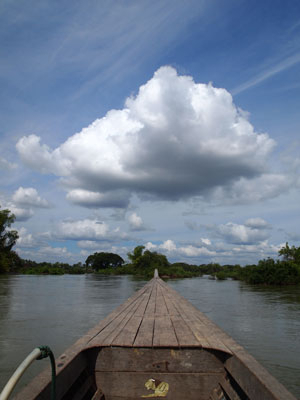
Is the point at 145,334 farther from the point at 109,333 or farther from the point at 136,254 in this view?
the point at 136,254

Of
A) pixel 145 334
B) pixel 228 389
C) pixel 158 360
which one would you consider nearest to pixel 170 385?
pixel 158 360

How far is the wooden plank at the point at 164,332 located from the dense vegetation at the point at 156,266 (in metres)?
22.7

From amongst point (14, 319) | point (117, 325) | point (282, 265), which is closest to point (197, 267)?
point (282, 265)

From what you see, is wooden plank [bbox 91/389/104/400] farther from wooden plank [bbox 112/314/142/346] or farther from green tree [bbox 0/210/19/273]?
green tree [bbox 0/210/19/273]

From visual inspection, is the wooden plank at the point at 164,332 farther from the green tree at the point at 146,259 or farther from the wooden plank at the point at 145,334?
the green tree at the point at 146,259

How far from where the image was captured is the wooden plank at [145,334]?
9.30ft

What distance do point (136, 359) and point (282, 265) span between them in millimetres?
24892

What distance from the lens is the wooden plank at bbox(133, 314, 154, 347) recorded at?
9.30 ft

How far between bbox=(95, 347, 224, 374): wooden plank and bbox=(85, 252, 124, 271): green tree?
81.6m

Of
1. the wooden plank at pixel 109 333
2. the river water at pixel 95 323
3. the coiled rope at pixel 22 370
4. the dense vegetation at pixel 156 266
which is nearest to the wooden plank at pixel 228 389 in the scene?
the wooden plank at pixel 109 333

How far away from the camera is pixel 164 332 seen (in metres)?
3.40

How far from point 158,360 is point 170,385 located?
225mm

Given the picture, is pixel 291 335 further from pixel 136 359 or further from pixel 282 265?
pixel 282 265

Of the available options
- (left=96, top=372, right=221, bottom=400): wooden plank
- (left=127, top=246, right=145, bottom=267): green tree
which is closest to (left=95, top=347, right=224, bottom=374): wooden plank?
(left=96, top=372, right=221, bottom=400): wooden plank
